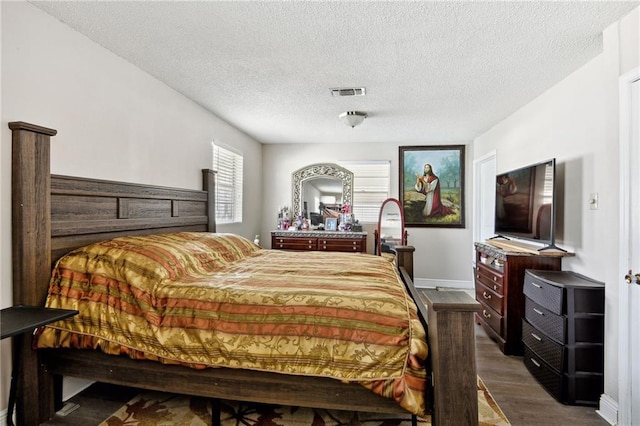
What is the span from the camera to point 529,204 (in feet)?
9.89

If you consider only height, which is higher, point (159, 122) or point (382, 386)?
point (159, 122)

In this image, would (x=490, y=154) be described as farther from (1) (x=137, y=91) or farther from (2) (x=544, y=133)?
(1) (x=137, y=91)

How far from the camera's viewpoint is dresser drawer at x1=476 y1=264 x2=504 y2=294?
3.02 m

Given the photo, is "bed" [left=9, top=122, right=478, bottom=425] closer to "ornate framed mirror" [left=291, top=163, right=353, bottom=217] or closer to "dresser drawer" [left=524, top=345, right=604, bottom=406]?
"dresser drawer" [left=524, top=345, right=604, bottom=406]

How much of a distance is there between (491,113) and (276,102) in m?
2.58

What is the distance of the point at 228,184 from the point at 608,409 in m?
4.33

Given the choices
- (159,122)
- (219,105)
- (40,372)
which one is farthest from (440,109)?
(40,372)

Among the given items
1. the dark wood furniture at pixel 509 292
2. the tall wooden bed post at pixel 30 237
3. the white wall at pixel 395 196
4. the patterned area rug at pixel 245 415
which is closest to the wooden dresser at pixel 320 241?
the white wall at pixel 395 196

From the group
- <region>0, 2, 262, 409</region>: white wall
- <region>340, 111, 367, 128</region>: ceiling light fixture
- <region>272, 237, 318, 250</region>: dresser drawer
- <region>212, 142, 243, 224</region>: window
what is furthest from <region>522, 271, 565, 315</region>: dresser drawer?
<region>212, 142, 243, 224</region>: window

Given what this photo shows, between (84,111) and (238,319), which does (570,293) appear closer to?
(238,319)

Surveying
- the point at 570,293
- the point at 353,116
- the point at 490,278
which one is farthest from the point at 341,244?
the point at 570,293

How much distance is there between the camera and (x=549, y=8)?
182cm

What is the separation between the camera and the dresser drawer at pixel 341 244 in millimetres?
4934

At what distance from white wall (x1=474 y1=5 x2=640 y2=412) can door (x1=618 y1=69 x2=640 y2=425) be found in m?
0.08
